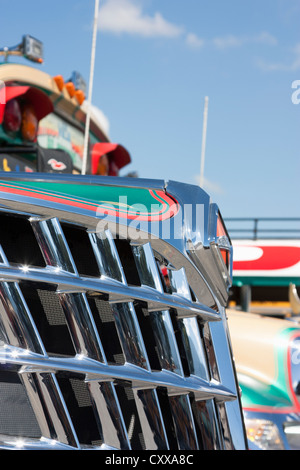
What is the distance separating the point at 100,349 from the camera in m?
1.39

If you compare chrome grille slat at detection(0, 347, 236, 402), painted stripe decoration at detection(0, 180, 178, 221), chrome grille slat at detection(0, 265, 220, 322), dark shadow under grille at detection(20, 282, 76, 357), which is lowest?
chrome grille slat at detection(0, 347, 236, 402)

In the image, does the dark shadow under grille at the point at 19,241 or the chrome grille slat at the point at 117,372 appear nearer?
the chrome grille slat at the point at 117,372

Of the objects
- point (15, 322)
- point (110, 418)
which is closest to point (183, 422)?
point (110, 418)

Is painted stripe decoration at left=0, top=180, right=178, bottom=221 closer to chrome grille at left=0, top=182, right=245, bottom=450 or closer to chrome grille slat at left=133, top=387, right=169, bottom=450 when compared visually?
chrome grille at left=0, top=182, right=245, bottom=450

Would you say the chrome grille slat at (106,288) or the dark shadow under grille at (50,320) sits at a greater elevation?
the chrome grille slat at (106,288)

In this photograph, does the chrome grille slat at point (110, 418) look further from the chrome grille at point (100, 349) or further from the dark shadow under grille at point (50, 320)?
the dark shadow under grille at point (50, 320)

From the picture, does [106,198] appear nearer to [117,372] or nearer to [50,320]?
[50,320]

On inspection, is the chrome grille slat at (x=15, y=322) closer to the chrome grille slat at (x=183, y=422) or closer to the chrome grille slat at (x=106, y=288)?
the chrome grille slat at (x=106, y=288)

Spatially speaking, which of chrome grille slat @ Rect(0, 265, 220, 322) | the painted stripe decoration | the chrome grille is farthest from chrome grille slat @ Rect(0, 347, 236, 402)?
the painted stripe decoration

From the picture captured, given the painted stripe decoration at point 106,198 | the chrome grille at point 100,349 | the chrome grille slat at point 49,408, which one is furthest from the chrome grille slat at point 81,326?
the painted stripe decoration at point 106,198

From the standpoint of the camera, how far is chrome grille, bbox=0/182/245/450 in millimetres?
1352

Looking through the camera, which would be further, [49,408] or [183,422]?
[183,422]

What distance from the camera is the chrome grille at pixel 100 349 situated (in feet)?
4.43

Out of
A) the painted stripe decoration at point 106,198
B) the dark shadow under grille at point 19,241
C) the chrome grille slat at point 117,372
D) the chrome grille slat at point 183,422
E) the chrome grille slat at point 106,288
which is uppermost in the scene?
the painted stripe decoration at point 106,198
